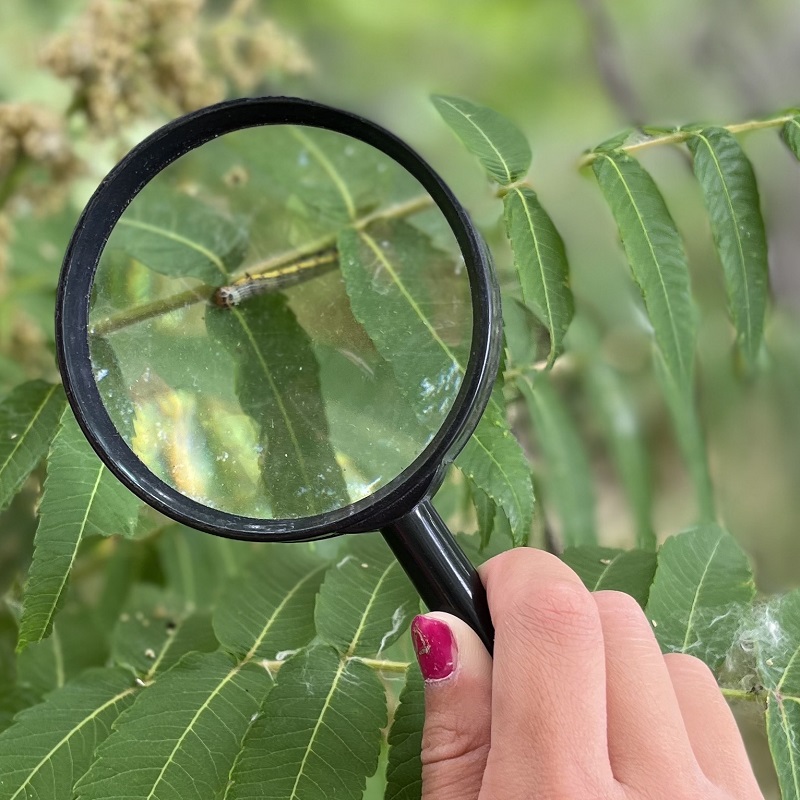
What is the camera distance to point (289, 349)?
0.93 meters

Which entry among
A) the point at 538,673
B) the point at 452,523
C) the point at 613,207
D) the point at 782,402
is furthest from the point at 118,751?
the point at 782,402

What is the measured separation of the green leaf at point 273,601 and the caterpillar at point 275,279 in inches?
13.7

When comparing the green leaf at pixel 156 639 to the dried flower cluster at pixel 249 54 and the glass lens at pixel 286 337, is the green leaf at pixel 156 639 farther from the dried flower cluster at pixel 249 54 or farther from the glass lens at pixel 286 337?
the dried flower cluster at pixel 249 54

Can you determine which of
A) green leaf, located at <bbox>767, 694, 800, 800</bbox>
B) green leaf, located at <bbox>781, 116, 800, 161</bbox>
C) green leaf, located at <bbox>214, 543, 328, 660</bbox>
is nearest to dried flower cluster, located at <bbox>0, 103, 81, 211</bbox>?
green leaf, located at <bbox>214, 543, 328, 660</bbox>

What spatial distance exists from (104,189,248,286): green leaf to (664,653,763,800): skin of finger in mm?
710

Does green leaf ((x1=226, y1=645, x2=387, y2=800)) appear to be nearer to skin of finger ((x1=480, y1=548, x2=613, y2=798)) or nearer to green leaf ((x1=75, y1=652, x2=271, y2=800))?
green leaf ((x1=75, y1=652, x2=271, y2=800))

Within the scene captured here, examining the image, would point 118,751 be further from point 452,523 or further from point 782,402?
point 782,402

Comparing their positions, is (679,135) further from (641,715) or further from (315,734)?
(315,734)

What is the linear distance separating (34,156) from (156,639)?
945mm

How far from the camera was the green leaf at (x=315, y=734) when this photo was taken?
778mm

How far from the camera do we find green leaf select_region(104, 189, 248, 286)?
0.97m

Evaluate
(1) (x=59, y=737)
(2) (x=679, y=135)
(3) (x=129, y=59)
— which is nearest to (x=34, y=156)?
(3) (x=129, y=59)

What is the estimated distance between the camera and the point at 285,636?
0.95 m

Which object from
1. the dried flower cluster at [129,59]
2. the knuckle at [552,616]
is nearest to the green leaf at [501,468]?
the knuckle at [552,616]
